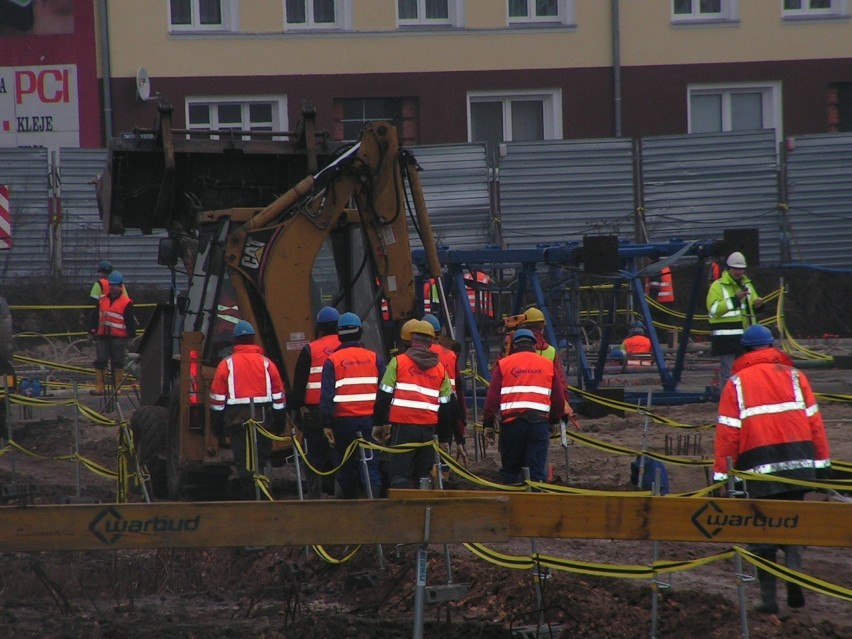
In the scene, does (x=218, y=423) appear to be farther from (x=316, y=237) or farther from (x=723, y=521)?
(x=723, y=521)

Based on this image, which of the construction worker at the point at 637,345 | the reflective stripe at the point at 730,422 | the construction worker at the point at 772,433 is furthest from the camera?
the construction worker at the point at 637,345

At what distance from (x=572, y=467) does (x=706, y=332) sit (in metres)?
9.52

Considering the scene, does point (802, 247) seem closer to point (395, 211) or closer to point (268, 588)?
point (395, 211)

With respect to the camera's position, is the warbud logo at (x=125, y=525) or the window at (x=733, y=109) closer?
the warbud logo at (x=125, y=525)

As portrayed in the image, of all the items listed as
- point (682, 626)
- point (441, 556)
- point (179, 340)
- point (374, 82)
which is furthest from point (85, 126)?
point (682, 626)

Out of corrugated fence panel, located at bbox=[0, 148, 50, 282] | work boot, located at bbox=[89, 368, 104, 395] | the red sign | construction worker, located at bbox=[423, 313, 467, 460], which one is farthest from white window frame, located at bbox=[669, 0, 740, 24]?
construction worker, located at bbox=[423, 313, 467, 460]

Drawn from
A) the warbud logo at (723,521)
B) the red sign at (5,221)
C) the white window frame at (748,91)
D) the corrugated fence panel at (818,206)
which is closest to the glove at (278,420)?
the warbud logo at (723,521)

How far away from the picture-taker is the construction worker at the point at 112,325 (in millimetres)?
19469

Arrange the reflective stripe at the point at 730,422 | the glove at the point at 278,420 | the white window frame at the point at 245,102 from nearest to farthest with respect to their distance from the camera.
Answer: the reflective stripe at the point at 730,422, the glove at the point at 278,420, the white window frame at the point at 245,102

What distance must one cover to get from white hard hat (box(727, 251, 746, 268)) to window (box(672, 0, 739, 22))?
12.6m

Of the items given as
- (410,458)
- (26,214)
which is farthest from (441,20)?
(410,458)

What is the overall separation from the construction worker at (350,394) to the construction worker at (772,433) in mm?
3139

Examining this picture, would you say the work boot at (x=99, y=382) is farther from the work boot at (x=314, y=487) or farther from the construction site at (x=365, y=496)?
the work boot at (x=314, y=487)

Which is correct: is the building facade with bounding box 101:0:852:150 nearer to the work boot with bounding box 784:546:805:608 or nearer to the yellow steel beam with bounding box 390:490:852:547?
the work boot with bounding box 784:546:805:608
